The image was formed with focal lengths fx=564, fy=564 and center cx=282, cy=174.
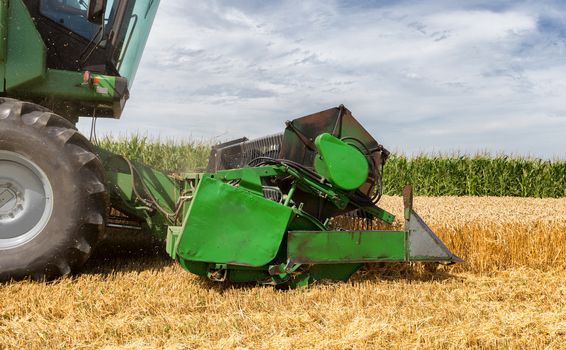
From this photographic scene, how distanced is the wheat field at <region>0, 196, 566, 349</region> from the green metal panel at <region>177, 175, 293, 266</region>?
0.80 feet

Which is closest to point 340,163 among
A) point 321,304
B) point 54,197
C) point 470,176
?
point 321,304

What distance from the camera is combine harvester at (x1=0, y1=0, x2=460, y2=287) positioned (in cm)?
352

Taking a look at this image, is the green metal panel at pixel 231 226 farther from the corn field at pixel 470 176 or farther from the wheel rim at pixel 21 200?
the corn field at pixel 470 176

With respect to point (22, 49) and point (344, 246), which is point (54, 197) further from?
point (344, 246)

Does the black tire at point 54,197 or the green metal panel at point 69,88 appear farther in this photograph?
the green metal panel at point 69,88

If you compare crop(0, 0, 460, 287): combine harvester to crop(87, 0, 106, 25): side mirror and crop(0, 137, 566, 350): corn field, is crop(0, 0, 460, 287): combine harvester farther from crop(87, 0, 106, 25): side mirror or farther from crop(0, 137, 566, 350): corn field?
crop(0, 137, 566, 350): corn field

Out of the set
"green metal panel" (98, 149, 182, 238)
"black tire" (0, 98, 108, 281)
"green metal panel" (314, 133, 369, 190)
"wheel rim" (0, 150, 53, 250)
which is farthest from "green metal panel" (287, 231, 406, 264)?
"wheel rim" (0, 150, 53, 250)

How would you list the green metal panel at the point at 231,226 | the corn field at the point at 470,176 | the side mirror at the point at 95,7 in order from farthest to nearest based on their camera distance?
the corn field at the point at 470,176, the side mirror at the point at 95,7, the green metal panel at the point at 231,226

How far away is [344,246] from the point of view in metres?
3.71

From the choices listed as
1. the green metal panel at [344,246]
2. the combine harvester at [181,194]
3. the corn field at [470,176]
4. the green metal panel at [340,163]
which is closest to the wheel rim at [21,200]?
the combine harvester at [181,194]

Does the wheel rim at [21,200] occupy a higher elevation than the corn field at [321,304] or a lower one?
higher

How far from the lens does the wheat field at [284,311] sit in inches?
103

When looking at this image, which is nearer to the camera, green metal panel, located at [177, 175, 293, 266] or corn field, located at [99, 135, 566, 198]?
green metal panel, located at [177, 175, 293, 266]

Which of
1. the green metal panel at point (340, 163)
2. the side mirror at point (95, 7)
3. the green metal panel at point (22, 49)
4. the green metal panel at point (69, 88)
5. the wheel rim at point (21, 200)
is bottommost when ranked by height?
the wheel rim at point (21, 200)
